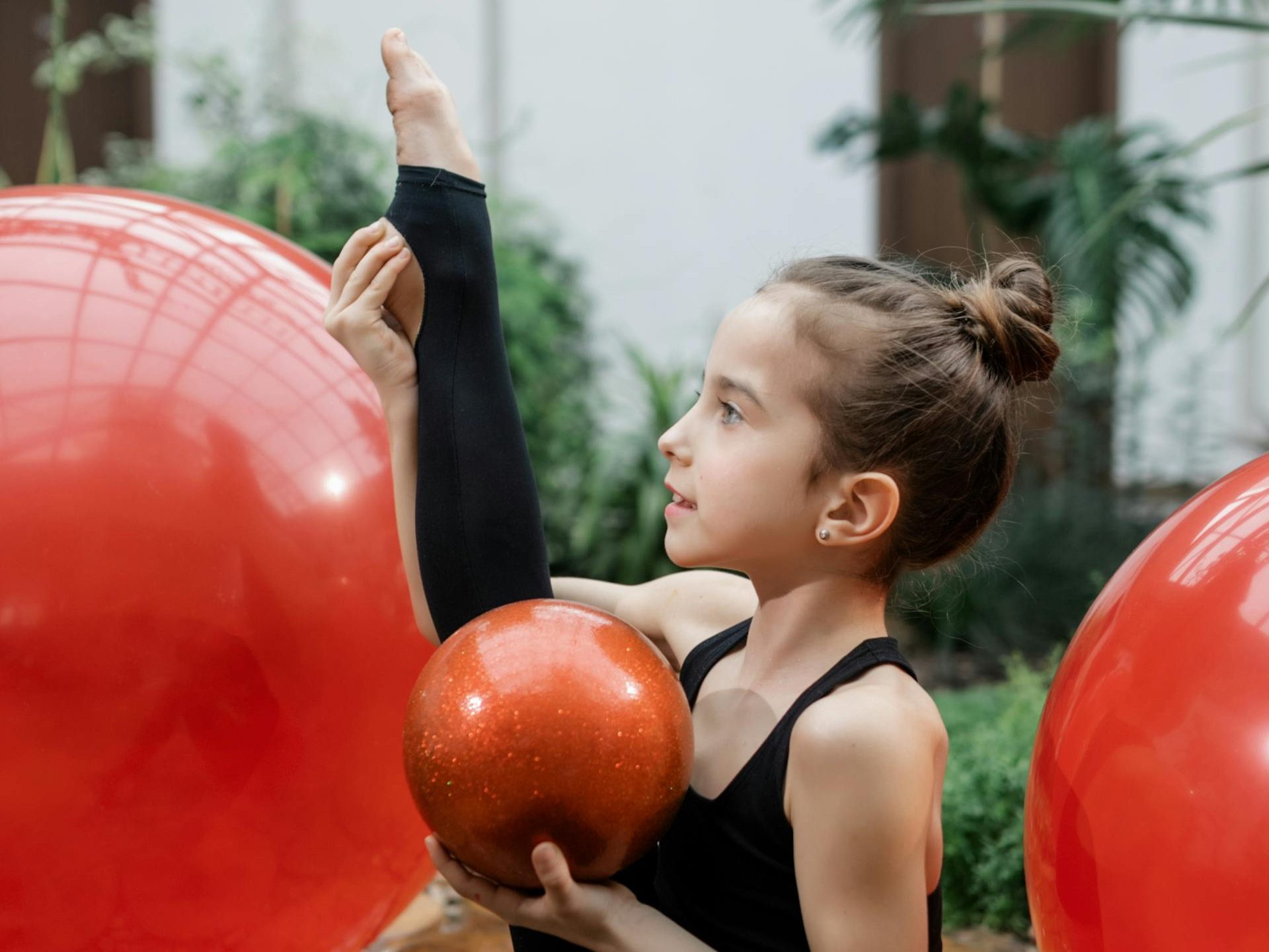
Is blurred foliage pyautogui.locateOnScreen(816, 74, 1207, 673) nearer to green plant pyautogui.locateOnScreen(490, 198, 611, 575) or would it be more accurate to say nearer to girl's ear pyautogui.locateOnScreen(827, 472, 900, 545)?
green plant pyautogui.locateOnScreen(490, 198, 611, 575)

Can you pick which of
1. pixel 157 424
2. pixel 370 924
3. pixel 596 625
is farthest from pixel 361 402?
pixel 370 924

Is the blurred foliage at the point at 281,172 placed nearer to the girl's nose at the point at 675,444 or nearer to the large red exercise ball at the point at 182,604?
the large red exercise ball at the point at 182,604

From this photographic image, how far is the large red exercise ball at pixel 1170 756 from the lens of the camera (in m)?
1.08

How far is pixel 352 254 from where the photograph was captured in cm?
137

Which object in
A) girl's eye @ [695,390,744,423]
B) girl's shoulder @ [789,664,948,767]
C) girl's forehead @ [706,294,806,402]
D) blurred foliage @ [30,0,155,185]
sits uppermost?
blurred foliage @ [30,0,155,185]

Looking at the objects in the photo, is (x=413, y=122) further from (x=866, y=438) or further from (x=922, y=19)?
(x=922, y=19)

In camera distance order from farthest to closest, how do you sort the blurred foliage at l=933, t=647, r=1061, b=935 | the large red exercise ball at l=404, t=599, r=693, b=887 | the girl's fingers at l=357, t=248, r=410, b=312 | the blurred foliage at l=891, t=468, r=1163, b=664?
the blurred foliage at l=891, t=468, r=1163, b=664
the blurred foliage at l=933, t=647, r=1061, b=935
the girl's fingers at l=357, t=248, r=410, b=312
the large red exercise ball at l=404, t=599, r=693, b=887

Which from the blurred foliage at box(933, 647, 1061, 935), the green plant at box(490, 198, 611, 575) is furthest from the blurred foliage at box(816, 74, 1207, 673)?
the blurred foliage at box(933, 647, 1061, 935)

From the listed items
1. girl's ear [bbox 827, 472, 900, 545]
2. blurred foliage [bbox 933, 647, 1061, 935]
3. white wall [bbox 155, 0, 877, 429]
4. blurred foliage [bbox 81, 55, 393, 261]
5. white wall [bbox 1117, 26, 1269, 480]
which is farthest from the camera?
white wall [bbox 155, 0, 877, 429]

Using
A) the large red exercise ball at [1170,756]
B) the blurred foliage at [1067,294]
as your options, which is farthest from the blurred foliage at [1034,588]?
the large red exercise ball at [1170,756]

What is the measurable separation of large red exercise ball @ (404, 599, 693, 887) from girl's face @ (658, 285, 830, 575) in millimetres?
181

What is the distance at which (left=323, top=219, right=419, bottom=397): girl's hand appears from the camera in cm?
136

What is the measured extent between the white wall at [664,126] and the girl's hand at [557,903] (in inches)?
176

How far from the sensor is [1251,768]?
107 centimetres
